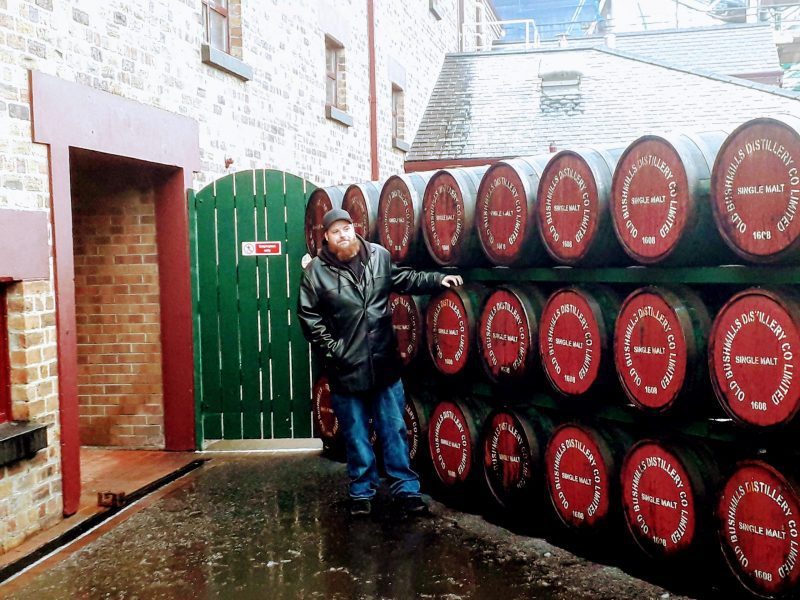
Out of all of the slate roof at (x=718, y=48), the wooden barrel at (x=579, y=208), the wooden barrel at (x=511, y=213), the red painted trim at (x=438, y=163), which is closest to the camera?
the wooden barrel at (x=579, y=208)

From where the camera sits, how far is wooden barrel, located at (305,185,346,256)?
22.0ft

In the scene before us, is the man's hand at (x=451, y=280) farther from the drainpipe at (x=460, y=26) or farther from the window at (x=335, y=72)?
the drainpipe at (x=460, y=26)

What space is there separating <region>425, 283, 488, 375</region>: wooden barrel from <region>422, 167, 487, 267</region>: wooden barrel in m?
0.21

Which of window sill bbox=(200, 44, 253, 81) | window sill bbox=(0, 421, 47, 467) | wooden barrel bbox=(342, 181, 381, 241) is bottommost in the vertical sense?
window sill bbox=(0, 421, 47, 467)

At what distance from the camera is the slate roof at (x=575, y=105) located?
16.8 metres

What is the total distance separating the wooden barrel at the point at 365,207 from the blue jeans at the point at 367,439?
1.24 m

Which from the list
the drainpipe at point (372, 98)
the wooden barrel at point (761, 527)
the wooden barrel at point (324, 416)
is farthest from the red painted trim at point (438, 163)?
the wooden barrel at point (761, 527)

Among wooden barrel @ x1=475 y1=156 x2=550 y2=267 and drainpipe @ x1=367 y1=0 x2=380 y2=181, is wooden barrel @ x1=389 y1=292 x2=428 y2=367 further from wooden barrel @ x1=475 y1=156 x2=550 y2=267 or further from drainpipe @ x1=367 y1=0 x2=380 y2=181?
drainpipe @ x1=367 y1=0 x2=380 y2=181

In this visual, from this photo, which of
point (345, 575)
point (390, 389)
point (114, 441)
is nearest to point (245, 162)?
point (114, 441)

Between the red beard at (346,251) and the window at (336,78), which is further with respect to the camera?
the window at (336,78)

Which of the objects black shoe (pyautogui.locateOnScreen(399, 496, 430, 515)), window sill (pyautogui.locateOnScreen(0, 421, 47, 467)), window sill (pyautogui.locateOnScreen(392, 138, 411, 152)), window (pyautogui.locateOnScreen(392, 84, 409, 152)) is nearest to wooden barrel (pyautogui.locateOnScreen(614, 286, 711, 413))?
black shoe (pyautogui.locateOnScreen(399, 496, 430, 515))

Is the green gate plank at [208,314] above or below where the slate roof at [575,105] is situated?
below

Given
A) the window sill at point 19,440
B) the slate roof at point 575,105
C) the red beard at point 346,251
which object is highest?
the slate roof at point 575,105

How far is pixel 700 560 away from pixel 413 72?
41.2 feet
